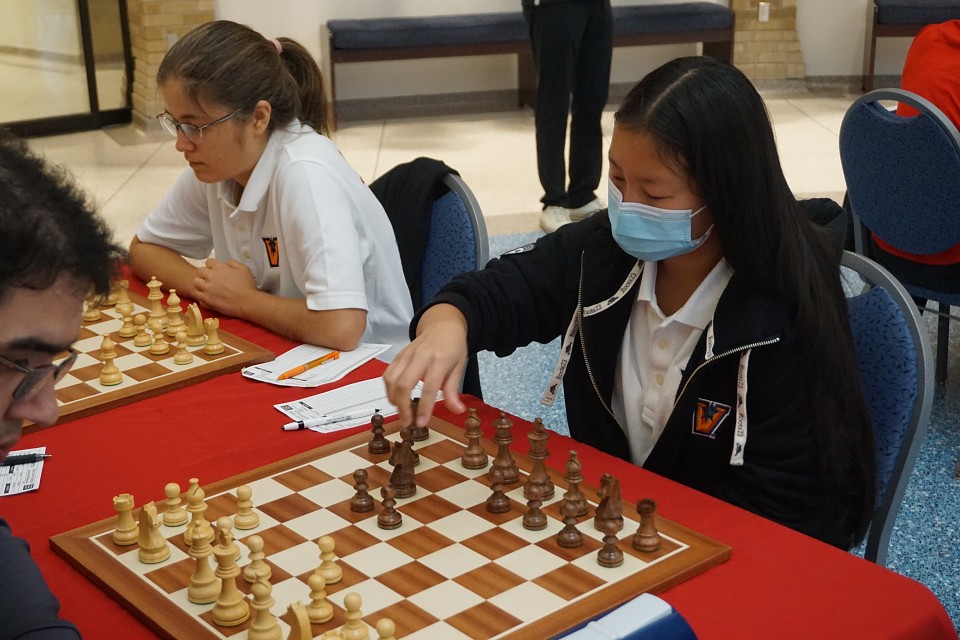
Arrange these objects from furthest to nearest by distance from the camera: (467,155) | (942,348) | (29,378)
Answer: (467,155) → (942,348) → (29,378)

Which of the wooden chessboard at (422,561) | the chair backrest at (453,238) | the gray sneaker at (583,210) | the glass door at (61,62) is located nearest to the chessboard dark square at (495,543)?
the wooden chessboard at (422,561)

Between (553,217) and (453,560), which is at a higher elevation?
(453,560)

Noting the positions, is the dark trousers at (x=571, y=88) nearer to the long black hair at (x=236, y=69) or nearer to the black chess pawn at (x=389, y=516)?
the long black hair at (x=236, y=69)

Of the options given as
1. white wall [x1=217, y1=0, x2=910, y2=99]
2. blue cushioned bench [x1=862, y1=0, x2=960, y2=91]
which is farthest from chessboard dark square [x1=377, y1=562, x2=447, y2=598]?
blue cushioned bench [x1=862, y1=0, x2=960, y2=91]

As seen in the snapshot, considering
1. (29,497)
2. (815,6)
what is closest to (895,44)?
(815,6)

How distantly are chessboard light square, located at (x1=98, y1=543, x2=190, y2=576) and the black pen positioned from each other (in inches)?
14.7

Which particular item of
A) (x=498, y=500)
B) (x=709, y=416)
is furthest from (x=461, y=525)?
(x=709, y=416)

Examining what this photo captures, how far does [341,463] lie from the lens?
5.39ft

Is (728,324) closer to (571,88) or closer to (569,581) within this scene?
(569,581)

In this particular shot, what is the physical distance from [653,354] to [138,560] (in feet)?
2.91

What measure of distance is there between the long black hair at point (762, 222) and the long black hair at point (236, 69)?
3.25ft

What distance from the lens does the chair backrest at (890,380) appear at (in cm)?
173

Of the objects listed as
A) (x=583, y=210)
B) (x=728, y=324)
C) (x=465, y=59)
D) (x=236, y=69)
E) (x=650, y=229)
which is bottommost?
(x=583, y=210)

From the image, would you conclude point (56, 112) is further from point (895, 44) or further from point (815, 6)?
point (895, 44)
